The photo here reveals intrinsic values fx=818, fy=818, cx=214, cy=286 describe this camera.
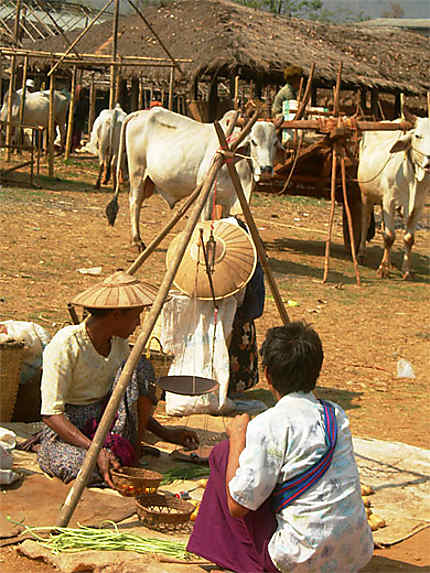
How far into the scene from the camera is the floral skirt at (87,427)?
4066mm

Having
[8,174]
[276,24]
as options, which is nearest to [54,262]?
[8,174]

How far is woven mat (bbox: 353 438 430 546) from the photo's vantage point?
3967mm

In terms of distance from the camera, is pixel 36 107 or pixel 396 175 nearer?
pixel 396 175

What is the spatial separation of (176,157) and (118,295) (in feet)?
21.0

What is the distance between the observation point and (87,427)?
13.9 ft

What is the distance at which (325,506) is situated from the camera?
284 cm

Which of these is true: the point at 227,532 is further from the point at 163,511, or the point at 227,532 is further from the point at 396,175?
the point at 396,175

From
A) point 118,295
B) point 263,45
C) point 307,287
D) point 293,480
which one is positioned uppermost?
point 263,45

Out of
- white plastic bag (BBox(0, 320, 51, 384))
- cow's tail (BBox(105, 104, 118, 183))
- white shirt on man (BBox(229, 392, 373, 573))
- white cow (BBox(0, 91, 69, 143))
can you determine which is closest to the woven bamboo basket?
white plastic bag (BBox(0, 320, 51, 384))

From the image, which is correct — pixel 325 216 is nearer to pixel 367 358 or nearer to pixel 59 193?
pixel 59 193

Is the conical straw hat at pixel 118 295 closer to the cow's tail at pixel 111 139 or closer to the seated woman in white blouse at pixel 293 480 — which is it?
the seated woman in white blouse at pixel 293 480

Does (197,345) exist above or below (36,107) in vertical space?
below

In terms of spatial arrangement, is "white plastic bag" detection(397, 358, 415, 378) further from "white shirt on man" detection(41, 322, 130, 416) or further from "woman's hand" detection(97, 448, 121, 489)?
"woman's hand" detection(97, 448, 121, 489)

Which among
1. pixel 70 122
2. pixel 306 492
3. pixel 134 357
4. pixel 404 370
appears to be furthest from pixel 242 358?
pixel 70 122
